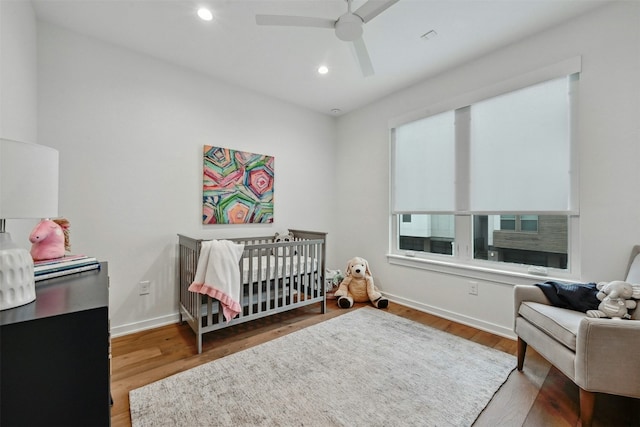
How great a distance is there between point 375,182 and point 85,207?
9.61 ft

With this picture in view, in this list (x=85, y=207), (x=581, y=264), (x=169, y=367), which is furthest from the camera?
(x=85, y=207)

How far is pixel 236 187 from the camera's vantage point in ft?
9.74

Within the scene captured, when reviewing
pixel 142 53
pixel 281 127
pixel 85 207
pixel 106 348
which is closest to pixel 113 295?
pixel 85 207

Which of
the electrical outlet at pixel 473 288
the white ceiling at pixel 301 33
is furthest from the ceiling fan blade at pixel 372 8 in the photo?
the electrical outlet at pixel 473 288

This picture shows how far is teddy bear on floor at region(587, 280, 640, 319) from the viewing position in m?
1.44

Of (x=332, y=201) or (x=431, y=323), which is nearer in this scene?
(x=431, y=323)

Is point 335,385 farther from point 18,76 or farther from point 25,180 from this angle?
point 18,76

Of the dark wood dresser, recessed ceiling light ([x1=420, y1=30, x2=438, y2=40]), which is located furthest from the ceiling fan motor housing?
the dark wood dresser

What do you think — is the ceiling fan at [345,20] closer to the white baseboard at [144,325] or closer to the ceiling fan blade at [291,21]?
the ceiling fan blade at [291,21]

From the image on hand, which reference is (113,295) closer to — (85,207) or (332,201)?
(85,207)

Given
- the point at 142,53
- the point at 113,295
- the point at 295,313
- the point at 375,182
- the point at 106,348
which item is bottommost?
the point at 295,313

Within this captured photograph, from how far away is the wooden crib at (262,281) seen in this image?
2.15 m

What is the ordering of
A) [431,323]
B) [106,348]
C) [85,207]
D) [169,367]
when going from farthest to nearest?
1. [431,323]
2. [85,207]
3. [169,367]
4. [106,348]

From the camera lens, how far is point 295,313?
288 cm
